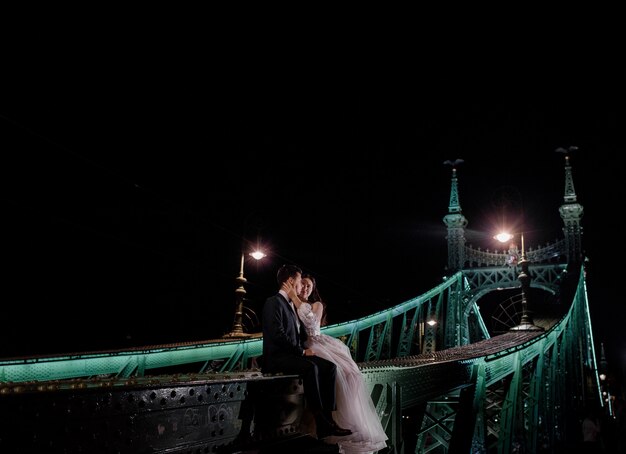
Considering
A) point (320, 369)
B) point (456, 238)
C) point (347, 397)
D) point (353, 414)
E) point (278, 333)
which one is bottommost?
point (353, 414)

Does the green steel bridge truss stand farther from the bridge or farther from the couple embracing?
the couple embracing

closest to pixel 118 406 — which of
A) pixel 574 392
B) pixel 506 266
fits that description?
pixel 574 392

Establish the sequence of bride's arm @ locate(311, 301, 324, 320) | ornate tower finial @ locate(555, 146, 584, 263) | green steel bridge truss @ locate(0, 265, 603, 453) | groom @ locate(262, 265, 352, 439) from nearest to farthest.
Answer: groom @ locate(262, 265, 352, 439) < bride's arm @ locate(311, 301, 324, 320) < green steel bridge truss @ locate(0, 265, 603, 453) < ornate tower finial @ locate(555, 146, 584, 263)

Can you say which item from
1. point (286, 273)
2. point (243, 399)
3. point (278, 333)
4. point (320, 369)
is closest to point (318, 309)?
point (286, 273)

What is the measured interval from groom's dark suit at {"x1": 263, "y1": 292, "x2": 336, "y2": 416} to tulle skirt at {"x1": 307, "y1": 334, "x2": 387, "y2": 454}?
20 centimetres

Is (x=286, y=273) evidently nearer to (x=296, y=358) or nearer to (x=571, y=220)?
(x=296, y=358)

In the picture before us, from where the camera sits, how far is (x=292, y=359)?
4.20m

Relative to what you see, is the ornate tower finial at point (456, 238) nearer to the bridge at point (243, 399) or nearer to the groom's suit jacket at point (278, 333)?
the bridge at point (243, 399)

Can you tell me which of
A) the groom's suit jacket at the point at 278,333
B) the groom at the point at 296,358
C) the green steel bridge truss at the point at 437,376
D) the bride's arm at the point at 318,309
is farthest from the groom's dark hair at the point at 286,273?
the green steel bridge truss at the point at 437,376

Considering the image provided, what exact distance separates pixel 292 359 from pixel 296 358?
4cm

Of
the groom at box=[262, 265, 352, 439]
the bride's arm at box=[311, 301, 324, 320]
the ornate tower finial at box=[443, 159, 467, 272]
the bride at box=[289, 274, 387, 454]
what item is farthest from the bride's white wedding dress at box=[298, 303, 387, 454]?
the ornate tower finial at box=[443, 159, 467, 272]

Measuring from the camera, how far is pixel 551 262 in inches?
1069

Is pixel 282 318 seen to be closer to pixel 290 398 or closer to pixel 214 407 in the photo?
pixel 290 398

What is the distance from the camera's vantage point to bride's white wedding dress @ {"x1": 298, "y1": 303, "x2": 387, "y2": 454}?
13.8 ft
